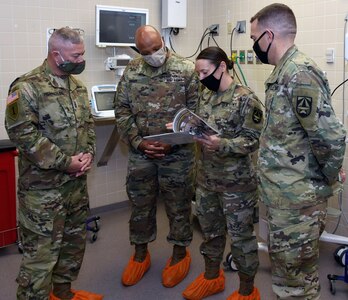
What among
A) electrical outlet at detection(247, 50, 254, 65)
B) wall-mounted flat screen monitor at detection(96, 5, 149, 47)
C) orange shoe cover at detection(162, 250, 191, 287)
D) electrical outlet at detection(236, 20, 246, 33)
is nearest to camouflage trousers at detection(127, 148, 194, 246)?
orange shoe cover at detection(162, 250, 191, 287)

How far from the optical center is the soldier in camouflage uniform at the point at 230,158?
2162 millimetres

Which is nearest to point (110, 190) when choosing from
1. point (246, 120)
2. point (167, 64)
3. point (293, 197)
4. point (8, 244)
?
point (8, 244)

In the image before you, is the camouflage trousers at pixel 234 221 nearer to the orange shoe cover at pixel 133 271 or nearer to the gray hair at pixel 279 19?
the orange shoe cover at pixel 133 271

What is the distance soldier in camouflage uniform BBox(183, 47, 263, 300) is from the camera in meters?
2.16

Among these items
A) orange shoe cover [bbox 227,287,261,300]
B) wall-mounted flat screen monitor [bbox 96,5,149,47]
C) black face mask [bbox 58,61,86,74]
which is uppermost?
wall-mounted flat screen monitor [bbox 96,5,149,47]

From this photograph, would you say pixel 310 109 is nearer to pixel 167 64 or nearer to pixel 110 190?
pixel 167 64

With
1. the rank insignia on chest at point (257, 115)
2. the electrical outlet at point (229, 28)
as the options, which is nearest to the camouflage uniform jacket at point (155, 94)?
the rank insignia on chest at point (257, 115)

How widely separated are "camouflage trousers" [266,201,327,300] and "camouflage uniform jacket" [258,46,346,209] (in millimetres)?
49

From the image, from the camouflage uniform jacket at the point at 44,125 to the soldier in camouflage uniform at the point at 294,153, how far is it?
102cm

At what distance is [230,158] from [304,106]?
696 mm

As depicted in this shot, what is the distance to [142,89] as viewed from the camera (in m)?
2.61

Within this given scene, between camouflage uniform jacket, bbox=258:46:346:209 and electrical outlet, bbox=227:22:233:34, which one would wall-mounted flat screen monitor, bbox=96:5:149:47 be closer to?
electrical outlet, bbox=227:22:233:34

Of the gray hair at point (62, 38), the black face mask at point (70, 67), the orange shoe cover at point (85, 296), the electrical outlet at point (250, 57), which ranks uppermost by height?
the electrical outlet at point (250, 57)

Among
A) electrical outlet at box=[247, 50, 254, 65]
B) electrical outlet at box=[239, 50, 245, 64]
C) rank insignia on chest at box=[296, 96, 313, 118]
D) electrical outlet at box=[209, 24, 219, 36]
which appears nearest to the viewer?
rank insignia on chest at box=[296, 96, 313, 118]
